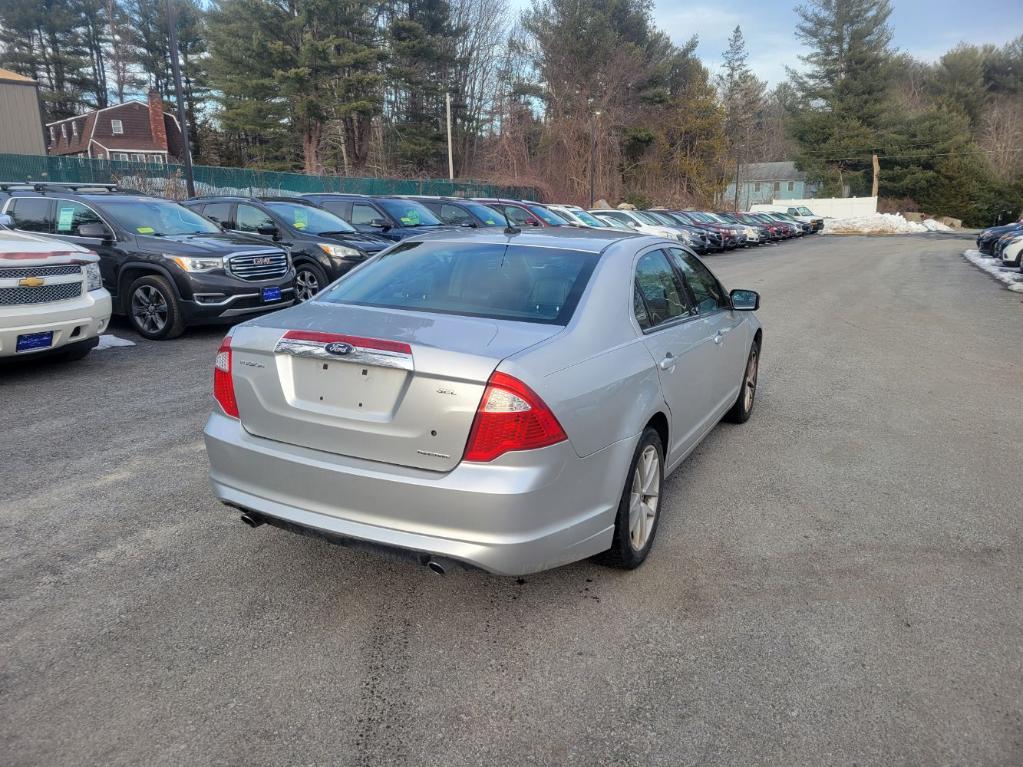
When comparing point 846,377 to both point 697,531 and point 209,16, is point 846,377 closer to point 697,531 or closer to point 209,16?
point 697,531

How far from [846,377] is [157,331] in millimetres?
8033

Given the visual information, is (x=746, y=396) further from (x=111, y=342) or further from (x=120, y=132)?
(x=120, y=132)

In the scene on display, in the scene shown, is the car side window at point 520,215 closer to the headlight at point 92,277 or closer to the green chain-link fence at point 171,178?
the green chain-link fence at point 171,178

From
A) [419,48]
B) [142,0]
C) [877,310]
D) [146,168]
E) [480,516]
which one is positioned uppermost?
[142,0]

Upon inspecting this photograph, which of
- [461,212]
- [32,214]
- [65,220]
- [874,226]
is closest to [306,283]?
[65,220]

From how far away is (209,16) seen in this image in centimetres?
4159

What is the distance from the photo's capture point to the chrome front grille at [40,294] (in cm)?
627

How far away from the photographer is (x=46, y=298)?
6.61 m

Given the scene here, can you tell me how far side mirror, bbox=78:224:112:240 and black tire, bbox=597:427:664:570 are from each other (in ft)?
27.0

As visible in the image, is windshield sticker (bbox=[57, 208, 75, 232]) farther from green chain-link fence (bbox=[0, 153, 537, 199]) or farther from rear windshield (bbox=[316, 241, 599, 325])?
green chain-link fence (bbox=[0, 153, 537, 199])

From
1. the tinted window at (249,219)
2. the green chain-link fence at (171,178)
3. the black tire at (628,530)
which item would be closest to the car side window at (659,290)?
the black tire at (628,530)

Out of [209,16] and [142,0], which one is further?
[142,0]

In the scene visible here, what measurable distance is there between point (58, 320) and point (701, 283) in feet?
18.6

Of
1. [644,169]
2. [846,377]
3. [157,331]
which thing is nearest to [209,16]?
[644,169]
